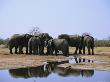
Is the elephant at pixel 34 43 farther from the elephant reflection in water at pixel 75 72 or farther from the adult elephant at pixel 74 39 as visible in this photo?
the elephant reflection in water at pixel 75 72

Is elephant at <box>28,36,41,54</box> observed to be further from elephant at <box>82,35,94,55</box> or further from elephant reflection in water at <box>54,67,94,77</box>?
elephant reflection in water at <box>54,67,94,77</box>

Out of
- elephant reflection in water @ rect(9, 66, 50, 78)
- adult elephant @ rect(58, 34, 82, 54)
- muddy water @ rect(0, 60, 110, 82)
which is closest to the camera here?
muddy water @ rect(0, 60, 110, 82)

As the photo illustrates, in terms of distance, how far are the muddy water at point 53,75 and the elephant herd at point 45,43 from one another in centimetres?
1220

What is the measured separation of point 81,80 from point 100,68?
5.26m

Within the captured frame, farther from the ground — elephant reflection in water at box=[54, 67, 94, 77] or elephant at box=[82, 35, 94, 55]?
elephant at box=[82, 35, 94, 55]

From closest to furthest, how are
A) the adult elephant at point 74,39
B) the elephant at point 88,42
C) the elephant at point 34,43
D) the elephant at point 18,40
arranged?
the elephant at point 34,43, the elephant at point 18,40, the elephant at point 88,42, the adult elephant at point 74,39

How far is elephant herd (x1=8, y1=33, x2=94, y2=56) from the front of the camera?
36.7 metres

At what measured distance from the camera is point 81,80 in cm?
1936

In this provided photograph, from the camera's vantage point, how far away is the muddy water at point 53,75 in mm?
19375

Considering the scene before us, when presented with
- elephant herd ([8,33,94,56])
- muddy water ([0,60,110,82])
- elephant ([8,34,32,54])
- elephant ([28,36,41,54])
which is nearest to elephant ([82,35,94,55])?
elephant herd ([8,33,94,56])

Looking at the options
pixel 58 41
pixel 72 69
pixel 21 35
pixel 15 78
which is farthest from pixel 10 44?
pixel 15 78

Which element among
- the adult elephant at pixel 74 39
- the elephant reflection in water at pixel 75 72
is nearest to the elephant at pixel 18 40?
the adult elephant at pixel 74 39

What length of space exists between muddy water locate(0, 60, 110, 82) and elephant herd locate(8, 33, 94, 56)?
12.2 metres

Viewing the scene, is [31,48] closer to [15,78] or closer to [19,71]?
[19,71]
